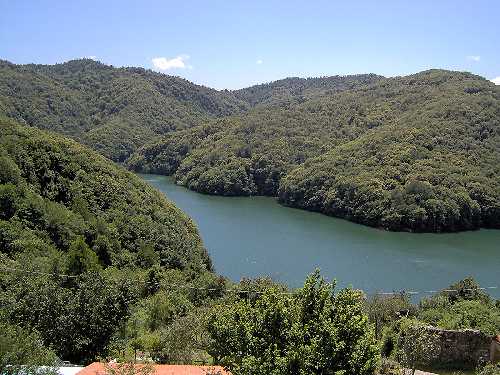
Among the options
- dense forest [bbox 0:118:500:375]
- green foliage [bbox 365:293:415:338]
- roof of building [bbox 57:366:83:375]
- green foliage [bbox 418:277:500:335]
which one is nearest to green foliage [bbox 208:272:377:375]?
dense forest [bbox 0:118:500:375]

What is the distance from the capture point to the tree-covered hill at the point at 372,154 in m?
65.6

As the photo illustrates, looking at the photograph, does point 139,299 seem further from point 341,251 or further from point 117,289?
point 341,251

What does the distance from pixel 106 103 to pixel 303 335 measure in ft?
502

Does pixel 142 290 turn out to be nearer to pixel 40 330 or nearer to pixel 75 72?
pixel 40 330

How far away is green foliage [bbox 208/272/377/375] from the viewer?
10.3m

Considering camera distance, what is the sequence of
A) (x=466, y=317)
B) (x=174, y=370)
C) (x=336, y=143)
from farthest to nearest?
1. (x=336, y=143)
2. (x=466, y=317)
3. (x=174, y=370)

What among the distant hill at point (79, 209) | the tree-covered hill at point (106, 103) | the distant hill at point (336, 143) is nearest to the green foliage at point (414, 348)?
the distant hill at point (79, 209)

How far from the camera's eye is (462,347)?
750 inches

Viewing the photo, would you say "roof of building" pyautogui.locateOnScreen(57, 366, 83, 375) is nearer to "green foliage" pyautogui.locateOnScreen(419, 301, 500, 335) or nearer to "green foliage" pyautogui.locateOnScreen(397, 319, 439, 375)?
"green foliage" pyautogui.locateOnScreen(397, 319, 439, 375)

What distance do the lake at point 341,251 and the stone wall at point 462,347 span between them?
2015cm

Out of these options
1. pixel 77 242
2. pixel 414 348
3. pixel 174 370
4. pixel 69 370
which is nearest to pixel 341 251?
pixel 77 242

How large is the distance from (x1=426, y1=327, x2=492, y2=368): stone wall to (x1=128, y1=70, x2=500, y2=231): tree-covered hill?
4497 cm

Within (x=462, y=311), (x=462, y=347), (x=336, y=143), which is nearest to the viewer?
(x=462, y=347)

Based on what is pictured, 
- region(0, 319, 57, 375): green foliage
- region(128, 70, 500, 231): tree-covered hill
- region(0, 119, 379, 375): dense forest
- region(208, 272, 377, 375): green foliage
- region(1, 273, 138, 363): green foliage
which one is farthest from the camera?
region(128, 70, 500, 231): tree-covered hill
